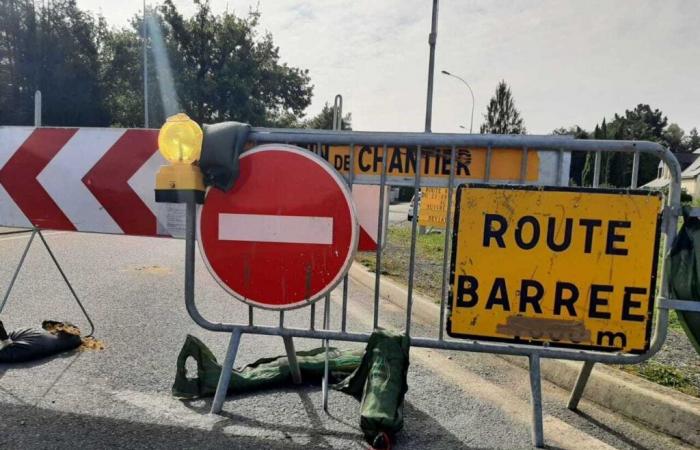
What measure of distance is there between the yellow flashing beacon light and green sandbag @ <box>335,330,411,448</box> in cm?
132

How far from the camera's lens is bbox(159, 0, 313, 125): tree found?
1548 inches

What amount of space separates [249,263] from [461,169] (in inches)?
54.1

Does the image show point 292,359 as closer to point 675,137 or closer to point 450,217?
point 450,217

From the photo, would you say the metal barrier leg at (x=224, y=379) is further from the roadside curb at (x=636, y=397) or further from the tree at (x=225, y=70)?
the tree at (x=225, y=70)

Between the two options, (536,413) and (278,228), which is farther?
(278,228)

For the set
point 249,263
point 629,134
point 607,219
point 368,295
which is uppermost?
point 629,134

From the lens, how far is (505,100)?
77.4 metres

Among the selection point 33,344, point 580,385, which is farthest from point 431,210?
point 33,344

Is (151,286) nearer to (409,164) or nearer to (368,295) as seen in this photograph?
(368,295)

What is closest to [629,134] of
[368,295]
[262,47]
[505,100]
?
[505,100]

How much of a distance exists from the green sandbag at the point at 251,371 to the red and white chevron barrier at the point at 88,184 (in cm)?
76

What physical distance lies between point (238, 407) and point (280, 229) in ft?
3.39

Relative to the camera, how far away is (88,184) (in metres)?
3.38

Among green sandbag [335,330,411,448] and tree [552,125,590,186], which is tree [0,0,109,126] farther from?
green sandbag [335,330,411,448]
